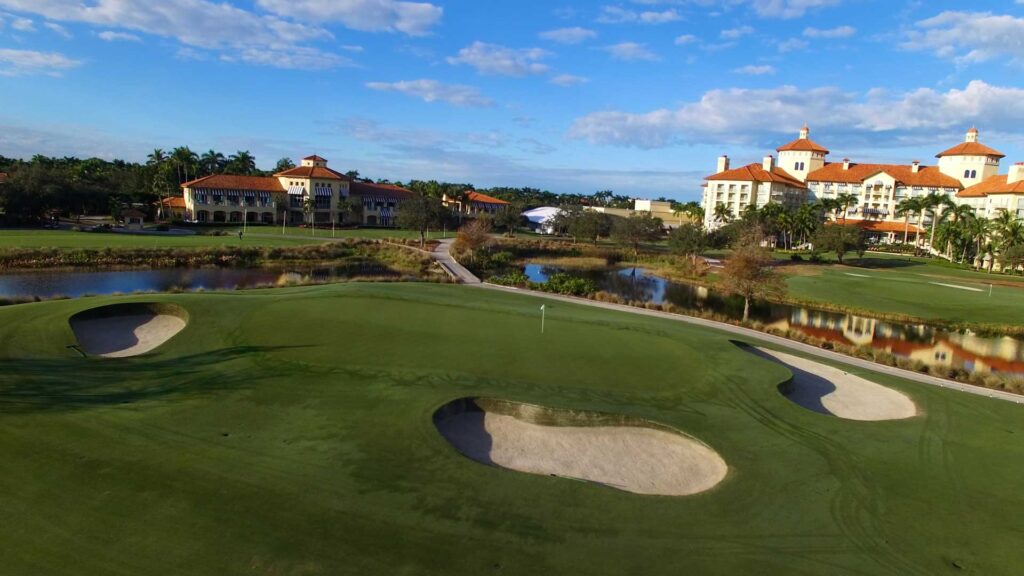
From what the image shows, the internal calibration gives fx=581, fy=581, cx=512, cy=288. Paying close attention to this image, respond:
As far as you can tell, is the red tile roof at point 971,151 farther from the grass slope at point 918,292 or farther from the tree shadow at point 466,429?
the tree shadow at point 466,429

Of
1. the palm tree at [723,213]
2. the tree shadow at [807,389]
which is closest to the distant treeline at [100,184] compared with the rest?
the palm tree at [723,213]

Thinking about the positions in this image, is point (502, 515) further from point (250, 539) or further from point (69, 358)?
point (69, 358)

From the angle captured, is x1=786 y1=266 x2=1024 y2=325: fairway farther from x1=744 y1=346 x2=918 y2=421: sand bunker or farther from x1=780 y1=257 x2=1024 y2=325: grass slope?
x1=744 y1=346 x2=918 y2=421: sand bunker

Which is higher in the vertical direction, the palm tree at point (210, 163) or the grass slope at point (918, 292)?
the palm tree at point (210, 163)

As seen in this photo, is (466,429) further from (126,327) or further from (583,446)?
(126,327)

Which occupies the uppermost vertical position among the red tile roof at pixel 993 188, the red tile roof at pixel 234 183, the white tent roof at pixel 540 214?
the red tile roof at pixel 993 188

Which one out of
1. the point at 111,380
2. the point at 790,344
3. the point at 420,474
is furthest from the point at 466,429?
the point at 790,344

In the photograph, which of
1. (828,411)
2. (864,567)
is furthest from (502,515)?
(828,411)
